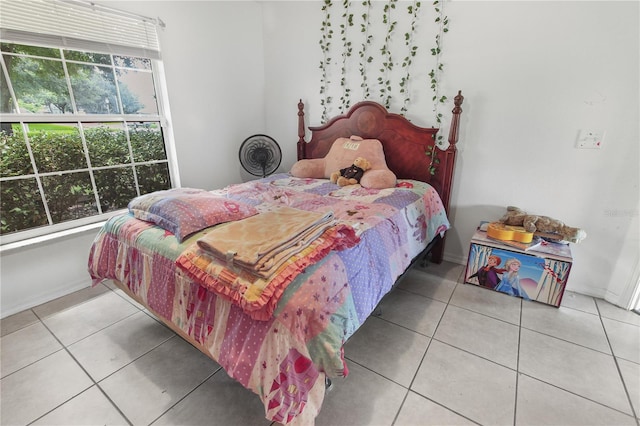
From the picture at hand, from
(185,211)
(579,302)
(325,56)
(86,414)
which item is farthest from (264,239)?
(325,56)

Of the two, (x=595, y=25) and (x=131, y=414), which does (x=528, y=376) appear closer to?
(x=131, y=414)

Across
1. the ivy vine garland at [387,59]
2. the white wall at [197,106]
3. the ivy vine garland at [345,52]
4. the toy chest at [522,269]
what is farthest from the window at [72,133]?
the toy chest at [522,269]

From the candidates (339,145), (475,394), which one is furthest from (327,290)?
(339,145)

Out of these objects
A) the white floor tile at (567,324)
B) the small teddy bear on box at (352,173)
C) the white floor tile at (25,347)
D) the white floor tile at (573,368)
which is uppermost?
the small teddy bear on box at (352,173)

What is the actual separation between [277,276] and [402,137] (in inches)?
81.4

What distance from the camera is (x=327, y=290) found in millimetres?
1140

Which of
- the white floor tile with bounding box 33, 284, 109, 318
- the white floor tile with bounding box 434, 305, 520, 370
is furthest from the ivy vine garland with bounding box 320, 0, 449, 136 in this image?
the white floor tile with bounding box 33, 284, 109, 318

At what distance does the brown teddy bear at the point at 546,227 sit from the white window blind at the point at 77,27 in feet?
10.4

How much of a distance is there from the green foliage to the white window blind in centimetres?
58

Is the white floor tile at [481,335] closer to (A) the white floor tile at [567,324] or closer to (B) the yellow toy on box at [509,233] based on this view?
(A) the white floor tile at [567,324]

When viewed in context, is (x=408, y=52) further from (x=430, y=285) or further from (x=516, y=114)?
(x=430, y=285)

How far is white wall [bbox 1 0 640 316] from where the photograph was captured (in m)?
1.95

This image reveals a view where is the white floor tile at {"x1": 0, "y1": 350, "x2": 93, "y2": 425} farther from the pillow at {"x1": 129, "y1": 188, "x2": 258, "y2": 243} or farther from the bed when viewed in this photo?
the pillow at {"x1": 129, "y1": 188, "x2": 258, "y2": 243}

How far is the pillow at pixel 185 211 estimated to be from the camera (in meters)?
1.45
